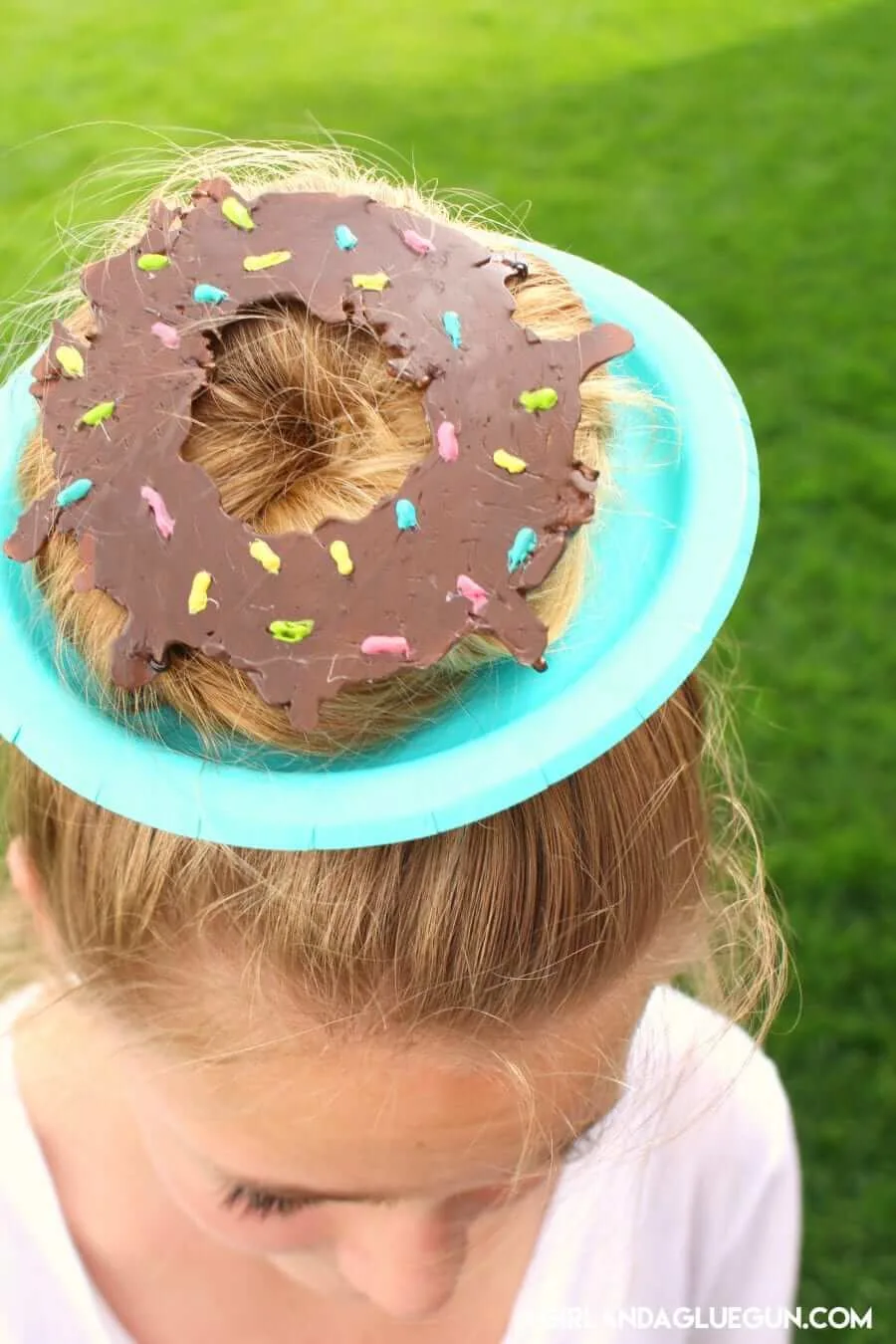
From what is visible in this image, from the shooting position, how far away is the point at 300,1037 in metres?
0.79

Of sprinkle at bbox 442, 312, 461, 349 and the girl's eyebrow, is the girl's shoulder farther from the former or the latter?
sprinkle at bbox 442, 312, 461, 349

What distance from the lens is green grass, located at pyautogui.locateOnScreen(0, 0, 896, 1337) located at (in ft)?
6.53

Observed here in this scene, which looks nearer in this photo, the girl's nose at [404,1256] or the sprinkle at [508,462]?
the sprinkle at [508,462]

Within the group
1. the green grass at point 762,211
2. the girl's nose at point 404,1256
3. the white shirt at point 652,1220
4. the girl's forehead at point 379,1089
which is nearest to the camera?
the girl's forehead at point 379,1089

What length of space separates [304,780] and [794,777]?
5.83ft

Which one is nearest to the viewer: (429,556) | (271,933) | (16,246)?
(429,556)

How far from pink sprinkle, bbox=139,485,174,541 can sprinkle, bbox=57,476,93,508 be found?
0.12ft

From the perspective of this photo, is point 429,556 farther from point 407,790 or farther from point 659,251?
point 659,251

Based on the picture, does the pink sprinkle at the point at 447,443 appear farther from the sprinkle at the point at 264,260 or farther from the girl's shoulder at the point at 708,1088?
the girl's shoulder at the point at 708,1088

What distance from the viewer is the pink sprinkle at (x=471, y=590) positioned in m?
0.60

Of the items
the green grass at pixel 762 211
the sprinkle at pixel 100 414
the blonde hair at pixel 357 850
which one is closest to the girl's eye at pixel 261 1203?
the blonde hair at pixel 357 850

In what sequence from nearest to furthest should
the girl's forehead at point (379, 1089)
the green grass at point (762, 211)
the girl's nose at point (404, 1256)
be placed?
the girl's forehead at point (379, 1089) → the girl's nose at point (404, 1256) → the green grass at point (762, 211)

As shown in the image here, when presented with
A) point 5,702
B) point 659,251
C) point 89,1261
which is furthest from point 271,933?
point 659,251

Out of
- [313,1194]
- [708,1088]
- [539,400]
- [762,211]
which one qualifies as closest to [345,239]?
[539,400]
